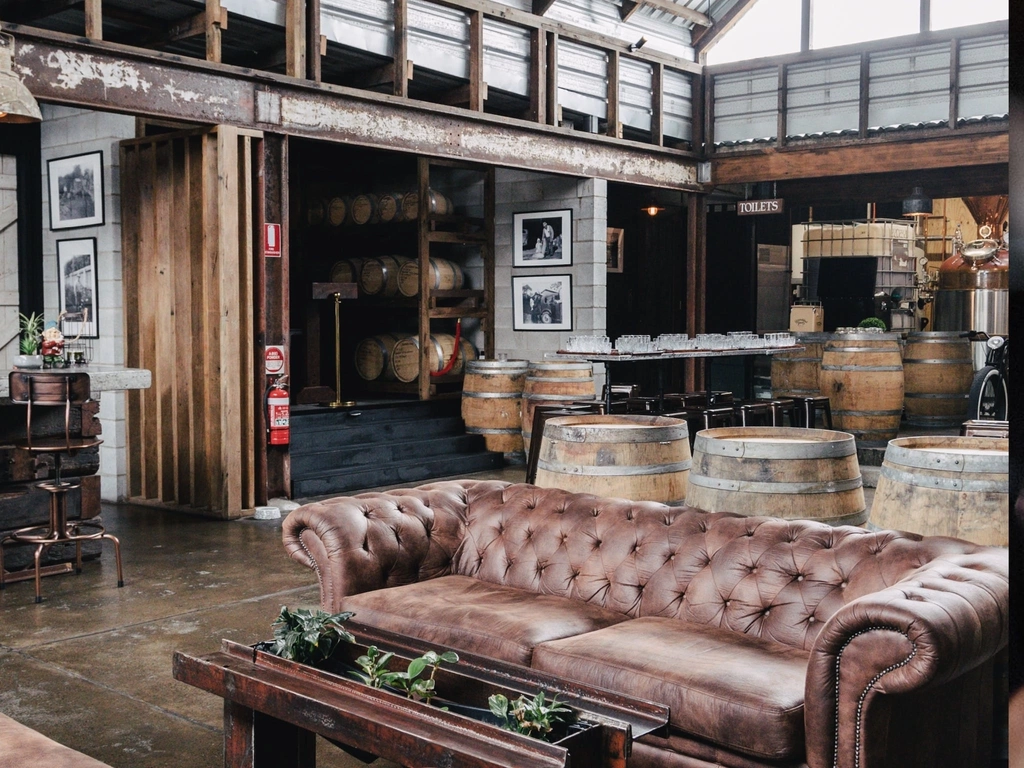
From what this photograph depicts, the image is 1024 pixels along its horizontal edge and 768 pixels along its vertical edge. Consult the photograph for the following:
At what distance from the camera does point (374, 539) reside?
365 cm

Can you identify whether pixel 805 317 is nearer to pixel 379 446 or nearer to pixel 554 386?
pixel 554 386

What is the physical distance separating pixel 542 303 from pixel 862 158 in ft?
10.5

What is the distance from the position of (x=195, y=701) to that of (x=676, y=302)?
390 inches

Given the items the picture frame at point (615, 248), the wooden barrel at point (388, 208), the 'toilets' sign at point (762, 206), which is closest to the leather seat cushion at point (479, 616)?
the wooden barrel at point (388, 208)

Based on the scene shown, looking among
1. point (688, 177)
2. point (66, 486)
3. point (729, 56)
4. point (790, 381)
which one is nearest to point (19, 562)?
point (66, 486)

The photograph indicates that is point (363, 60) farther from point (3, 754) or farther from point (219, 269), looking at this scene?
point (3, 754)

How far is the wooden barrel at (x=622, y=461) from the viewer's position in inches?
161

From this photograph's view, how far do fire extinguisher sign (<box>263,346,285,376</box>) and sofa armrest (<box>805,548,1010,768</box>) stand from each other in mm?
5157

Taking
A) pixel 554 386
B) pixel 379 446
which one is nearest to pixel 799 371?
pixel 554 386

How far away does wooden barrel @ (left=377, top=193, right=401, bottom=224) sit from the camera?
32.6 feet

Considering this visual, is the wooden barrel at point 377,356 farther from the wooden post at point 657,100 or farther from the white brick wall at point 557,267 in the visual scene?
the wooden post at point 657,100

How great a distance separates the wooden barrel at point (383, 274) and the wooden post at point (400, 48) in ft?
7.82

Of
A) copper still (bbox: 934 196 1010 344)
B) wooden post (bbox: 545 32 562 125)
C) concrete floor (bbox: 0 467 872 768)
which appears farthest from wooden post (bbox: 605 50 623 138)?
copper still (bbox: 934 196 1010 344)

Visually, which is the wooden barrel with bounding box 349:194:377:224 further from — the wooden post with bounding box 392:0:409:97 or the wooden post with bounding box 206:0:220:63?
the wooden post with bounding box 206:0:220:63
